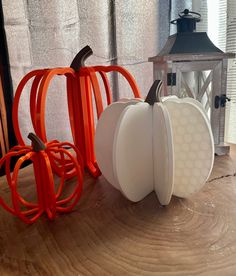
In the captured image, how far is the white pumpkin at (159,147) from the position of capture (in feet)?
1.56

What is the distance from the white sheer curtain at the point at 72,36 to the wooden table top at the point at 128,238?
49cm

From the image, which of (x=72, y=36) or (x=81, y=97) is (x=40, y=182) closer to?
(x=81, y=97)

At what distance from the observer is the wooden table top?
36 cm

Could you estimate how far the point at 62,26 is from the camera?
915 mm

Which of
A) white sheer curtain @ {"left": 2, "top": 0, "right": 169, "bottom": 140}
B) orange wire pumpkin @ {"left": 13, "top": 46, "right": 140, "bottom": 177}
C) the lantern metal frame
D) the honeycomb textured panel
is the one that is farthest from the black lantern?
white sheer curtain @ {"left": 2, "top": 0, "right": 169, "bottom": 140}

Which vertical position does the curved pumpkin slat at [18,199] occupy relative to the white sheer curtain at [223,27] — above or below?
below

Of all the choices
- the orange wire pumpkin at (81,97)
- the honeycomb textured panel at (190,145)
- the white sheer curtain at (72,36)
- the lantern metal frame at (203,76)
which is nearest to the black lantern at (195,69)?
the lantern metal frame at (203,76)

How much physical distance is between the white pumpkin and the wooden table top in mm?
41

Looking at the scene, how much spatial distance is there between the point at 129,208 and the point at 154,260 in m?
0.14

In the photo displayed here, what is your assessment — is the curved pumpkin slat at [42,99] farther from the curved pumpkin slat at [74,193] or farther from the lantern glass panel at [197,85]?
the lantern glass panel at [197,85]

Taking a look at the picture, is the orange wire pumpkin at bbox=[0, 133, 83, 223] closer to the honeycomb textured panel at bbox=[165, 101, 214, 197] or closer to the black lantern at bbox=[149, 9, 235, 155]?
the honeycomb textured panel at bbox=[165, 101, 214, 197]

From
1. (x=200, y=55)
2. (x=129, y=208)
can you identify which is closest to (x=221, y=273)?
(x=129, y=208)

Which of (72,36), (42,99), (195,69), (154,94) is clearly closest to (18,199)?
(42,99)

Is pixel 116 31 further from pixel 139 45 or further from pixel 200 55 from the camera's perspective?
pixel 200 55
